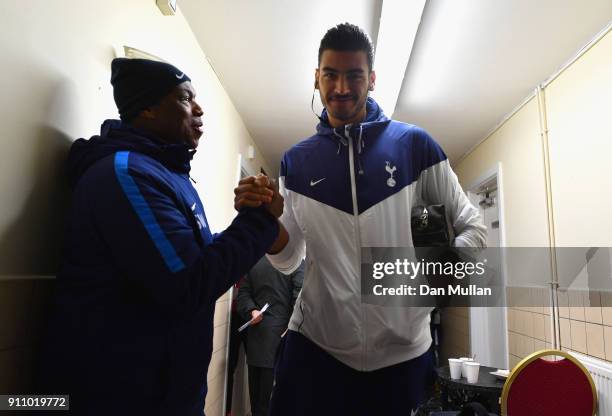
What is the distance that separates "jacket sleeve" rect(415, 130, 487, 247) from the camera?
109 centimetres

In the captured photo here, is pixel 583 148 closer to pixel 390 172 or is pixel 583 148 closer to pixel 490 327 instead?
pixel 390 172

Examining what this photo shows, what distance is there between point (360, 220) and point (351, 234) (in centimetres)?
5

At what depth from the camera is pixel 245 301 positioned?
309 centimetres

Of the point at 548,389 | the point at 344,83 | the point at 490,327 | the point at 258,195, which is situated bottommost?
the point at 490,327

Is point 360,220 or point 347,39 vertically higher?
point 347,39

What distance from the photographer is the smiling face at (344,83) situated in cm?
121

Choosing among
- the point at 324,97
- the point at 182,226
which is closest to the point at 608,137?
the point at 324,97

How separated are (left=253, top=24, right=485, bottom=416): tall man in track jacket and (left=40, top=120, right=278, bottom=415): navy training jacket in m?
0.27

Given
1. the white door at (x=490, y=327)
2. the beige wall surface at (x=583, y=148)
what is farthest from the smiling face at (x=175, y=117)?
the white door at (x=490, y=327)

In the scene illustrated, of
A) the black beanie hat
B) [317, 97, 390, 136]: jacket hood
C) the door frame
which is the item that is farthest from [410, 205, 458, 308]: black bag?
the door frame

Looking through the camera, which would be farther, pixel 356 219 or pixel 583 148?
pixel 583 148

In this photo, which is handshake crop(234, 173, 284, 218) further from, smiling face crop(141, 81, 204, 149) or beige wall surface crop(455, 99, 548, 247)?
beige wall surface crop(455, 99, 548, 247)

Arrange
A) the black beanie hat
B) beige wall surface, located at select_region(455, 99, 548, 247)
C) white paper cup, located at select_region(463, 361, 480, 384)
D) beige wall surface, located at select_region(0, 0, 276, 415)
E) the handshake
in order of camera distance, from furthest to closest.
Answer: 1. beige wall surface, located at select_region(455, 99, 548, 247)
2. white paper cup, located at select_region(463, 361, 480, 384)
3. the black beanie hat
4. the handshake
5. beige wall surface, located at select_region(0, 0, 276, 415)

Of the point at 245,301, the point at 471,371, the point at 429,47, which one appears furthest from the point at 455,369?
the point at 429,47
